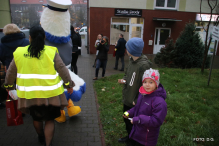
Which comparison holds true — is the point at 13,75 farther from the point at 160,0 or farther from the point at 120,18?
the point at 160,0

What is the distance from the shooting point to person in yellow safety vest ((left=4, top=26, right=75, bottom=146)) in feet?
7.98

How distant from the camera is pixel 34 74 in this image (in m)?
2.43

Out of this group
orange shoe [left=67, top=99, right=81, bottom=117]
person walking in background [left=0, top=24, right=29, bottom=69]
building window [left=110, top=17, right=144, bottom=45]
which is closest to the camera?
person walking in background [left=0, top=24, right=29, bottom=69]

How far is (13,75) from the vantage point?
2586 mm

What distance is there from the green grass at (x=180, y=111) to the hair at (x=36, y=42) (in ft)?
6.44

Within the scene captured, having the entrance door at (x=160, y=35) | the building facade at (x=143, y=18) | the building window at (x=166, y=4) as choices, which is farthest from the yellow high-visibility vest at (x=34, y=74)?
the building window at (x=166, y=4)

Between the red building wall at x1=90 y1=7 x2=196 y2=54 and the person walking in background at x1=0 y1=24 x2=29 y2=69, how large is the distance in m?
10.5

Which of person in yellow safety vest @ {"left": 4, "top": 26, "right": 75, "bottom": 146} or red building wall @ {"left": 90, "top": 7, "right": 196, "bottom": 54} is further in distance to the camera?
red building wall @ {"left": 90, "top": 7, "right": 196, "bottom": 54}

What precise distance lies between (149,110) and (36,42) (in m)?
1.73

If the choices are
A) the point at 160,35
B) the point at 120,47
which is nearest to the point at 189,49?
the point at 120,47

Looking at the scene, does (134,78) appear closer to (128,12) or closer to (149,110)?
(149,110)

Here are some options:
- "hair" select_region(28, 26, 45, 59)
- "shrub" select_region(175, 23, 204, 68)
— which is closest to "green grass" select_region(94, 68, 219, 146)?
"shrub" select_region(175, 23, 204, 68)

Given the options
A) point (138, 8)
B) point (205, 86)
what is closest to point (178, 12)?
point (138, 8)

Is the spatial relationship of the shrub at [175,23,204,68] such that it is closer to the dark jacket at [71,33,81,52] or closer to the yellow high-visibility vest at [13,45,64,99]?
the dark jacket at [71,33,81,52]
